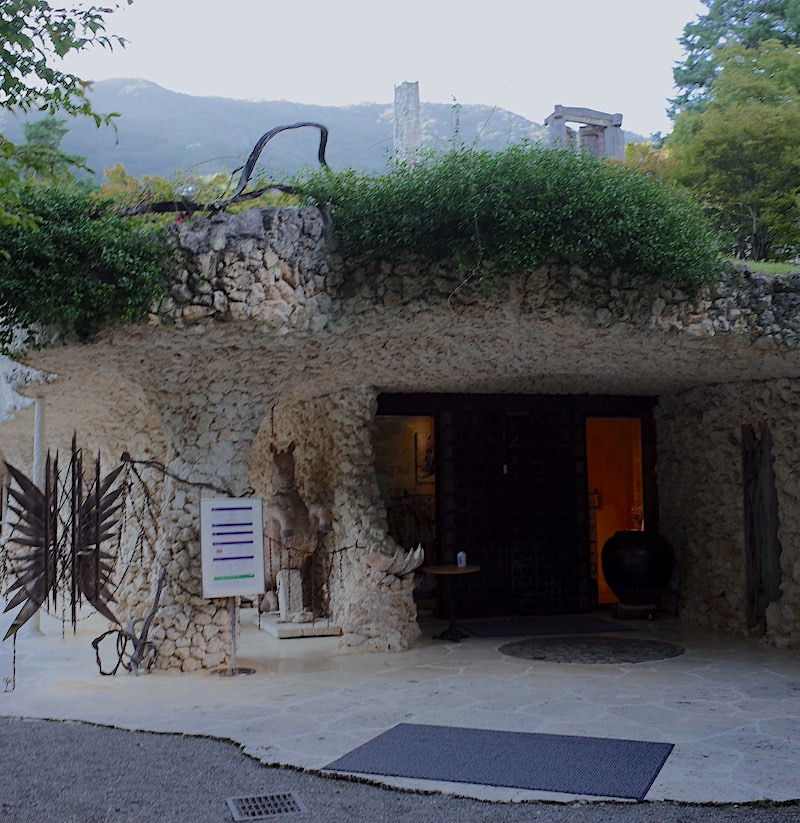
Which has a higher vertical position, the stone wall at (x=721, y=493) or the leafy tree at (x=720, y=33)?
the leafy tree at (x=720, y=33)

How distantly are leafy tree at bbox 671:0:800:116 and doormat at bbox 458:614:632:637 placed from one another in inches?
461

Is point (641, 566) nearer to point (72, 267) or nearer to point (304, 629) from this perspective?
point (304, 629)

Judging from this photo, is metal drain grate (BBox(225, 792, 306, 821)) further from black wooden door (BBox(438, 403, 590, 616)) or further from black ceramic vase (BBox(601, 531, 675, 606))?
black ceramic vase (BBox(601, 531, 675, 606))

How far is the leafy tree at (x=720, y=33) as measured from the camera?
58.2ft

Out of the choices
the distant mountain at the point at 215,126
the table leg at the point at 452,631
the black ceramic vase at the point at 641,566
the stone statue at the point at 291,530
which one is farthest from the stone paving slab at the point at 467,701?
the distant mountain at the point at 215,126

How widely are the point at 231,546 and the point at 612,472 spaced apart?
21.9 ft

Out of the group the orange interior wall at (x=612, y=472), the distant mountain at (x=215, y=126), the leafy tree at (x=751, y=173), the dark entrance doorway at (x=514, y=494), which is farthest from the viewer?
the distant mountain at (x=215, y=126)

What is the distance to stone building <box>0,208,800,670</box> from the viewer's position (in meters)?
7.30

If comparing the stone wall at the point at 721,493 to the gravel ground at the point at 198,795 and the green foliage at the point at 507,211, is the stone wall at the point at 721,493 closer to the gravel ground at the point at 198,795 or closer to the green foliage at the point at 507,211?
the green foliage at the point at 507,211

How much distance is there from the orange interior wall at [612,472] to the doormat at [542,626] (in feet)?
6.13

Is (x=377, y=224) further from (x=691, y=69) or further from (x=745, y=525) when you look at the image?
(x=691, y=69)

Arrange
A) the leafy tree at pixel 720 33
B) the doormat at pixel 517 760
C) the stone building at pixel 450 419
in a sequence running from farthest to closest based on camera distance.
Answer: the leafy tree at pixel 720 33 → the stone building at pixel 450 419 → the doormat at pixel 517 760

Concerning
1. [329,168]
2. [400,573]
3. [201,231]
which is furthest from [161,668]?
[329,168]

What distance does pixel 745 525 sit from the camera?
383 inches
